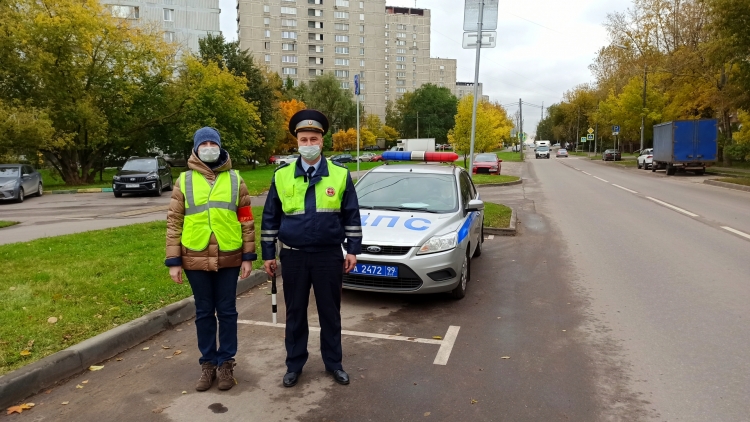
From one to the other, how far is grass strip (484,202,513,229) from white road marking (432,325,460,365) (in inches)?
267

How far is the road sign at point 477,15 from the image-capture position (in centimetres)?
1393

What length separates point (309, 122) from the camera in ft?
13.1

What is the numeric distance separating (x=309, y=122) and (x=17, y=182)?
20.4 meters

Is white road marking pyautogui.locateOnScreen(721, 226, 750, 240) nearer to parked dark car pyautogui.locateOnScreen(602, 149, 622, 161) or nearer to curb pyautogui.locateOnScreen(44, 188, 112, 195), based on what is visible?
curb pyautogui.locateOnScreen(44, 188, 112, 195)

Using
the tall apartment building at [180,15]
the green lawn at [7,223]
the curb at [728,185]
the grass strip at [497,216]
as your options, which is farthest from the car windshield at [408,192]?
the tall apartment building at [180,15]

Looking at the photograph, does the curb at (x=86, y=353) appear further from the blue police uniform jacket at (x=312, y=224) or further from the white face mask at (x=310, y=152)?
the white face mask at (x=310, y=152)

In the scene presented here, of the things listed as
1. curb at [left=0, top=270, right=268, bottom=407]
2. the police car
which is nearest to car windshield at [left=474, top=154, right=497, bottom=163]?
the police car

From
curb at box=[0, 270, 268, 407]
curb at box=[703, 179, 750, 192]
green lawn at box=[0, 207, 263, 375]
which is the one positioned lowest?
curb at box=[0, 270, 268, 407]

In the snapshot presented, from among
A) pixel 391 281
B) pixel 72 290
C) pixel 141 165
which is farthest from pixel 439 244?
pixel 141 165

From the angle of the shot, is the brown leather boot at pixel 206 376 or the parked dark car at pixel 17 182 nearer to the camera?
the brown leather boot at pixel 206 376

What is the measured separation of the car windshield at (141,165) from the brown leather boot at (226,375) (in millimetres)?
19678

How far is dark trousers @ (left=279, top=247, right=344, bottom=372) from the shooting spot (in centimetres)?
399

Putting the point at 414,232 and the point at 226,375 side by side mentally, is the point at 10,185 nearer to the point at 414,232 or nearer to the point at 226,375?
the point at 414,232

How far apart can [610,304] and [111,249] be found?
7473 mm
